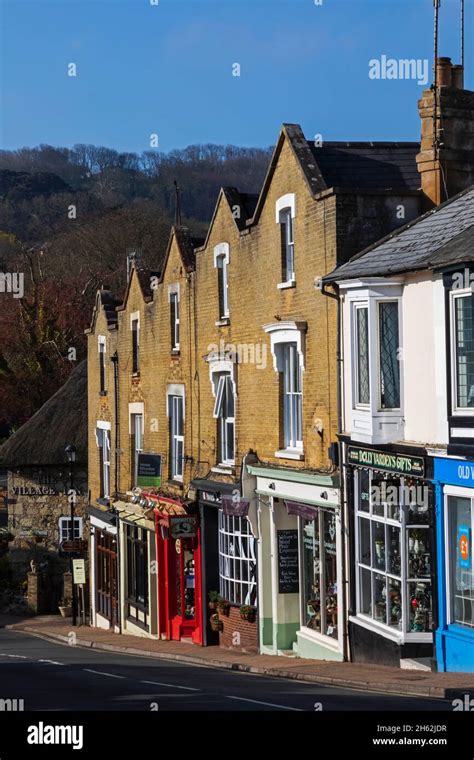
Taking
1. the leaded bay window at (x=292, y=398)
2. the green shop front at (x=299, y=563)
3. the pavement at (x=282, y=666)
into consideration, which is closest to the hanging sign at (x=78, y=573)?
the pavement at (x=282, y=666)

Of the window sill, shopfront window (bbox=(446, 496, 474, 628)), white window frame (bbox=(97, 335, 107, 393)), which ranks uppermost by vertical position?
white window frame (bbox=(97, 335, 107, 393))

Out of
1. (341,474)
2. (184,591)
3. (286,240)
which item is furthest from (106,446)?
(341,474)

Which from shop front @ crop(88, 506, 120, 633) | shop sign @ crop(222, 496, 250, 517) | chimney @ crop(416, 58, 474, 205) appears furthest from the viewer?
shop front @ crop(88, 506, 120, 633)

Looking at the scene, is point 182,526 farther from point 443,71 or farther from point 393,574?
point 443,71

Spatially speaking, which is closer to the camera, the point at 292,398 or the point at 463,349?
the point at 463,349

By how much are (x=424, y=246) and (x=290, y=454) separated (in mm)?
5891

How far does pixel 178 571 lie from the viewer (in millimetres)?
29531

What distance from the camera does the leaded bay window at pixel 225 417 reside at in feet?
87.4

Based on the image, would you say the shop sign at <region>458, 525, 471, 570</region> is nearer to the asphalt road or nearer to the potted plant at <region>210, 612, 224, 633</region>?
the asphalt road

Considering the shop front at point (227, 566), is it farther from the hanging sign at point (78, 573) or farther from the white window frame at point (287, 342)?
the hanging sign at point (78, 573)

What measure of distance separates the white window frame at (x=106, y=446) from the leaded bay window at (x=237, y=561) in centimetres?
973

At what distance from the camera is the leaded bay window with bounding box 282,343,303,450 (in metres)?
23.0

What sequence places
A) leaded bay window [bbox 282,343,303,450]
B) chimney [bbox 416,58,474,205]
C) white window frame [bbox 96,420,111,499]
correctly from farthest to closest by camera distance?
white window frame [bbox 96,420,111,499] → leaded bay window [bbox 282,343,303,450] → chimney [bbox 416,58,474,205]

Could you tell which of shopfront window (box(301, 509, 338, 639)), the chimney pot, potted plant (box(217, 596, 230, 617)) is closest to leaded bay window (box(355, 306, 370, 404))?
shopfront window (box(301, 509, 338, 639))
